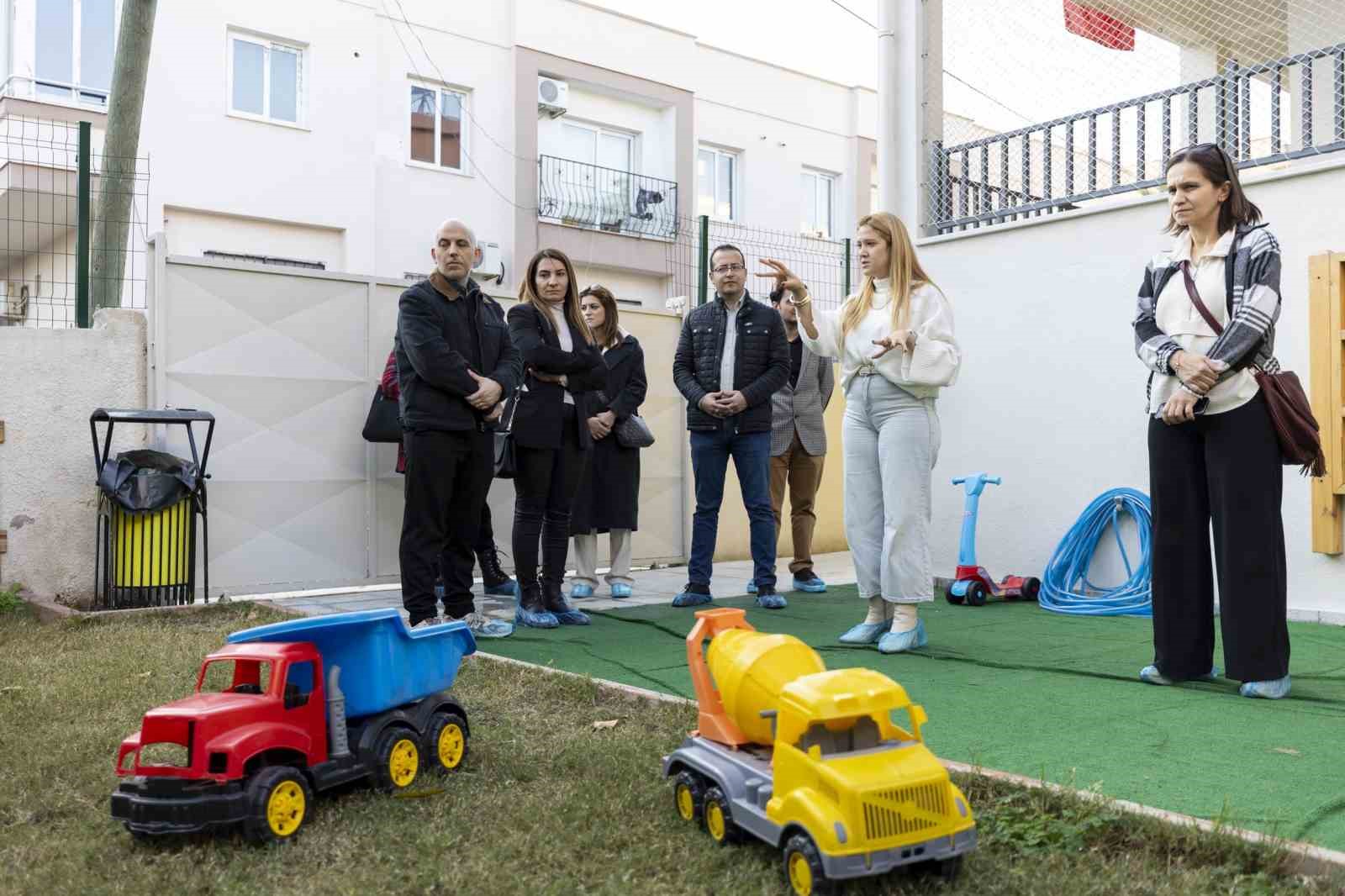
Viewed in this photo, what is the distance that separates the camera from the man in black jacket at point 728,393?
618cm

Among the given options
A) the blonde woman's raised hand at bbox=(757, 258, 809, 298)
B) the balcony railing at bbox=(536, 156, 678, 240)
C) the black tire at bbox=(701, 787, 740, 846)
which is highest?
the balcony railing at bbox=(536, 156, 678, 240)

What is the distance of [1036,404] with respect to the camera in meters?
7.28

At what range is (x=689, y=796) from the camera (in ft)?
8.37

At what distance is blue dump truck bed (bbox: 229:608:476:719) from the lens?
2.70 meters

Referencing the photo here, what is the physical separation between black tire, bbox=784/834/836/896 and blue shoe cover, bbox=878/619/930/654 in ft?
8.47

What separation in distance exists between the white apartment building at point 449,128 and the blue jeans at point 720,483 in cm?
947

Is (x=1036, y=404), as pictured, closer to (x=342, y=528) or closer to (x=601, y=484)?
(x=601, y=484)

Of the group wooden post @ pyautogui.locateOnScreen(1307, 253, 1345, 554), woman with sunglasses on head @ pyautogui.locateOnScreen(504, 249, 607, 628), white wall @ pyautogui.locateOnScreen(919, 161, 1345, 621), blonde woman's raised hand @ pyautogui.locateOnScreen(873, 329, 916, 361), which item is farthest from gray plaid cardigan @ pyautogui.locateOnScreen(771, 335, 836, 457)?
wooden post @ pyautogui.locateOnScreen(1307, 253, 1345, 554)

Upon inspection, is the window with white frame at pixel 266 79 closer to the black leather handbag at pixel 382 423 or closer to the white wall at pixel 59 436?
the white wall at pixel 59 436

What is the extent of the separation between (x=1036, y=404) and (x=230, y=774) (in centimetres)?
592

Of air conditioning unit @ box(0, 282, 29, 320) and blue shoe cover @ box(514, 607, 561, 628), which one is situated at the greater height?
air conditioning unit @ box(0, 282, 29, 320)

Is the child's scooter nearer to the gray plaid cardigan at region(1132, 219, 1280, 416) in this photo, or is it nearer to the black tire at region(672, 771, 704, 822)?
the gray plaid cardigan at region(1132, 219, 1280, 416)

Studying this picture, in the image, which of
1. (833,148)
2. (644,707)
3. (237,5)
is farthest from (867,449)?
(833,148)

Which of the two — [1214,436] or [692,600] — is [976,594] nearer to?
[692,600]
